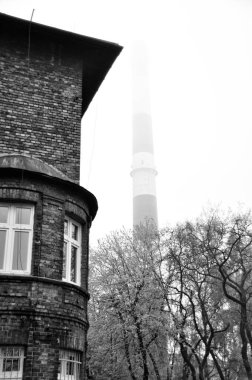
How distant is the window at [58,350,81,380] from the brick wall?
4863 millimetres

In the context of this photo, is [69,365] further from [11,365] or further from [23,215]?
[23,215]

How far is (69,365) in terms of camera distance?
11609 mm

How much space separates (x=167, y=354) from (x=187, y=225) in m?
8.11

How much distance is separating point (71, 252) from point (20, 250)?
5.57 feet

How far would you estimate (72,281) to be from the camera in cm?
1278

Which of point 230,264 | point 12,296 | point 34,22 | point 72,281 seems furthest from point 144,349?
point 34,22

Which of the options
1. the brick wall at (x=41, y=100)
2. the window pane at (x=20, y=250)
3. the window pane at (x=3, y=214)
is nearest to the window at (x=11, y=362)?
the window pane at (x=20, y=250)

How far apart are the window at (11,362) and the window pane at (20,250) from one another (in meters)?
1.98

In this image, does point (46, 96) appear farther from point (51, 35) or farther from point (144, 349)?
point (144, 349)

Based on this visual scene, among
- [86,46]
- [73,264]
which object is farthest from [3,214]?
[86,46]

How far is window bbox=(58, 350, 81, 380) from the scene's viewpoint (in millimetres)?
11250

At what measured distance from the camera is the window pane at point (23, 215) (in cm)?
1204

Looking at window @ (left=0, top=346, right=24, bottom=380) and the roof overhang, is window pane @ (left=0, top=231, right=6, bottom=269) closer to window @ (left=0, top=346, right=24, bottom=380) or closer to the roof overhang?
window @ (left=0, top=346, right=24, bottom=380)

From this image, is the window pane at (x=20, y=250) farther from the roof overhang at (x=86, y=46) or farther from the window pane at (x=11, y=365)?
the roof overhang at (x=86, y=46)
